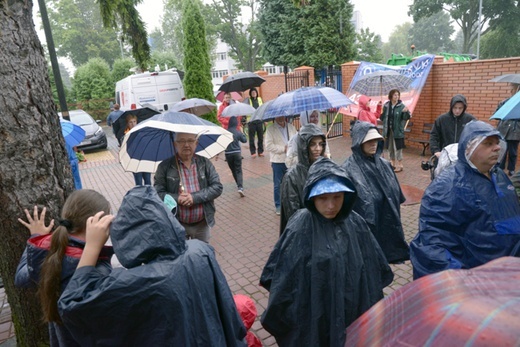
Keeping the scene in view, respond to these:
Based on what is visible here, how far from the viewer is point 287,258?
242 centimetres

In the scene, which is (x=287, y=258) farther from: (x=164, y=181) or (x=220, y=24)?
(x=220, y=24)

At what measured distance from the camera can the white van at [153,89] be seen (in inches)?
601

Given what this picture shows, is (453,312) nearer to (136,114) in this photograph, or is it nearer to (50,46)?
(136,114)

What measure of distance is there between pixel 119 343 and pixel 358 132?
9.61 ft

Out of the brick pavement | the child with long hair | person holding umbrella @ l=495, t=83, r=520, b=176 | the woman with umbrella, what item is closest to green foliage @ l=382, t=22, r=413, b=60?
the brick pavement

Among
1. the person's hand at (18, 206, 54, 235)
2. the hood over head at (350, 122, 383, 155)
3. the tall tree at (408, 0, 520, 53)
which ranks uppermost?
the tall tree at (408, 0, 520, 53)

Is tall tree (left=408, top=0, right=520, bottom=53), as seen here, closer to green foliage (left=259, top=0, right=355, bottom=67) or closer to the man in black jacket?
green foliage (left=259, top=0, right=355, bottom=67)

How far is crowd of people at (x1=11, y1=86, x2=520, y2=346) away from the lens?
1.58 meters

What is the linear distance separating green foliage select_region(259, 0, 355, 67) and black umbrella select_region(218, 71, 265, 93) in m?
9.79

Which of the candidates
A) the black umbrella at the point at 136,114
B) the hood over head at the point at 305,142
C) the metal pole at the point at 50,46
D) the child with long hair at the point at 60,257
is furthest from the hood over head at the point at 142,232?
the metal pole at the point at 50,46

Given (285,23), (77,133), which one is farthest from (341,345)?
(285,23)

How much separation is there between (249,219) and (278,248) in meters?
4.14

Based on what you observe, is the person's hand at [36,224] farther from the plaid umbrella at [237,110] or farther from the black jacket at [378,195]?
the plaid umbrella at [237,110]

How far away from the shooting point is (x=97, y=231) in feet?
5.59
